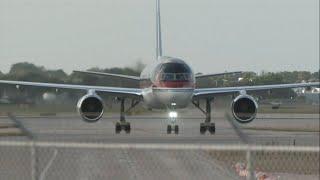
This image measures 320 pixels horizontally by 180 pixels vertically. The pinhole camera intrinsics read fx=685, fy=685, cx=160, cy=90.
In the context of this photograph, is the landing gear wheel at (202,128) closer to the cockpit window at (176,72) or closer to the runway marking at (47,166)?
the cockpit window at (176,72)

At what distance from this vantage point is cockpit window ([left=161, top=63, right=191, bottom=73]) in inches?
1256

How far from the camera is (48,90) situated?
39.8m

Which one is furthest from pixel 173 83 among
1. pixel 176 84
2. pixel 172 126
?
→ pixel 172 126

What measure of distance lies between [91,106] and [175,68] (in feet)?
14.9

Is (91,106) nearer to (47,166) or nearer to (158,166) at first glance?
(158,166)

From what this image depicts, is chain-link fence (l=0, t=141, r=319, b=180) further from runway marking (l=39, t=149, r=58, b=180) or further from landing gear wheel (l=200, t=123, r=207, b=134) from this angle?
landing gear wheel (l=200, t=123, r=207, b=134)

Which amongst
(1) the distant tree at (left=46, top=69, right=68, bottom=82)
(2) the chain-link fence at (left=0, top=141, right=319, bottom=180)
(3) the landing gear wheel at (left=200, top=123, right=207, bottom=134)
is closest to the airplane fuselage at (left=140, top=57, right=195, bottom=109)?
(3) the landing gear wheel at (left=200, top=123, right=207, bottom=134)

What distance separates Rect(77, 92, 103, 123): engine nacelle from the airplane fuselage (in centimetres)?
272

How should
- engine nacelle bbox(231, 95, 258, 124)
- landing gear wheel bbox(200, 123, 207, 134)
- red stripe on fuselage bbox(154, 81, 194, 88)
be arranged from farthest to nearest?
engine nacelle bbox(231, 95, 258, 124) < red stripe on fuselage bbox(154, 81, 194, 88) < landing gear wheel bbox(200, 123, 207, 134)

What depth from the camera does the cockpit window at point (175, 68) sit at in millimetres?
31906

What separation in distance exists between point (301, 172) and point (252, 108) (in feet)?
61.0

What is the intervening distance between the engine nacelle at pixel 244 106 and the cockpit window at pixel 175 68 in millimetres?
2901

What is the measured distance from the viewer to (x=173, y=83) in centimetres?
3188

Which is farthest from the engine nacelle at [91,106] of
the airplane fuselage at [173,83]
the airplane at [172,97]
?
the airplane fuselage at [173,83]
